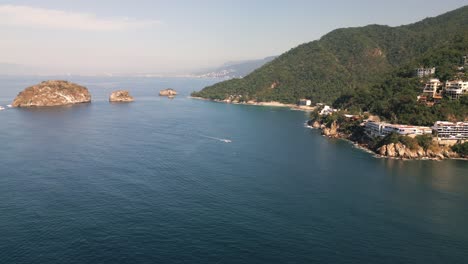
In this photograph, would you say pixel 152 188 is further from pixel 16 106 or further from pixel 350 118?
pixel 16 106

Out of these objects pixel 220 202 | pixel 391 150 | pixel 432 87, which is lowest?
pixel 220 202

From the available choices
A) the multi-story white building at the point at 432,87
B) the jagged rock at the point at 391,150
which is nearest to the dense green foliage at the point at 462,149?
the jagged rock at the point at 391,150

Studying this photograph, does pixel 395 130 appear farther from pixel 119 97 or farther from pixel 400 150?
pixel 119 97

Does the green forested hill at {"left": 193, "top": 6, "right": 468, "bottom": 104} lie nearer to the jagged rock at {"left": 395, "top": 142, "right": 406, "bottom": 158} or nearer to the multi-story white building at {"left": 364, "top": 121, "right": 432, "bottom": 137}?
the multi-story white building at {"left": 364, "top": 121, "right": 432, "bottom": 137}

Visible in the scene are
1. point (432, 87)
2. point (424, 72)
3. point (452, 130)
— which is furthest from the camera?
point (424, 72)

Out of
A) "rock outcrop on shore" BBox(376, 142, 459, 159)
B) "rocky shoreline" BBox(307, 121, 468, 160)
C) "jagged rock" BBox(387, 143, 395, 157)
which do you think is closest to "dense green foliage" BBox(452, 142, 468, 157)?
"rocky shoreline" BBox(307, 121, 468, 160)

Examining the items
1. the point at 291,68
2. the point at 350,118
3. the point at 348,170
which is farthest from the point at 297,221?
the point at 291,68

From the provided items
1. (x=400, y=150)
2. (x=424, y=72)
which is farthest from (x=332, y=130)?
(x=424, y=72)
